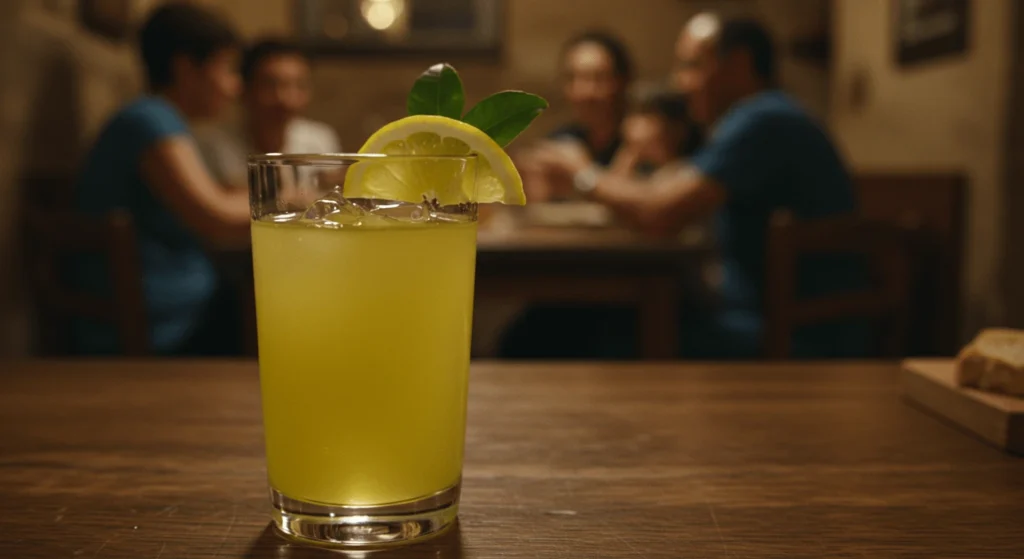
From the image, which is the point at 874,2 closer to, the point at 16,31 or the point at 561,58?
the point at 561,58

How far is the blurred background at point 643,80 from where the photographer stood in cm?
300

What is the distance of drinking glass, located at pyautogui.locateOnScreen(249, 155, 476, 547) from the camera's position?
1.85 ft

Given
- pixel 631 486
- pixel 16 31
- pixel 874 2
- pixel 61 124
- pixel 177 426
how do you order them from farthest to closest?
pixel 874 2
pixel 61 124
pixel 16 31
pixel 177 426
pixel 631 486

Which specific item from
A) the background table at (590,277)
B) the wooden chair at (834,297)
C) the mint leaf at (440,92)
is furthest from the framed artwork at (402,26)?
the mint leaf at (440,92)

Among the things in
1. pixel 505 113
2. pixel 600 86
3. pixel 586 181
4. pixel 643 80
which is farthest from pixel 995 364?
pixel 643 80

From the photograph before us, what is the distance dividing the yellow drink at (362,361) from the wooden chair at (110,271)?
1824 millimetres

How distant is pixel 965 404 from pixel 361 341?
1.84 feet

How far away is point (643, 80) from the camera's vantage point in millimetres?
5805

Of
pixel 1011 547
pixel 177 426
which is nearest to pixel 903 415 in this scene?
pixel 1011 547

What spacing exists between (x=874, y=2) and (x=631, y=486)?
4.37 m

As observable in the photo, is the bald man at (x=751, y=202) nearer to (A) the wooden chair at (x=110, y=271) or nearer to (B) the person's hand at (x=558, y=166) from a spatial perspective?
(B) the person's hand at (x=558, y=166)

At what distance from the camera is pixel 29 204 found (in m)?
3.02

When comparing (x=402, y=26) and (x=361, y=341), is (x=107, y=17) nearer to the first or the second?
(x=402, y=26)

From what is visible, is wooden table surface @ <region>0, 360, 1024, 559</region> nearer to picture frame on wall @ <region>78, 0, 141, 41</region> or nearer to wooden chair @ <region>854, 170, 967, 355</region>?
wooden chair @ <region>854, 170, 967, 355</region>
